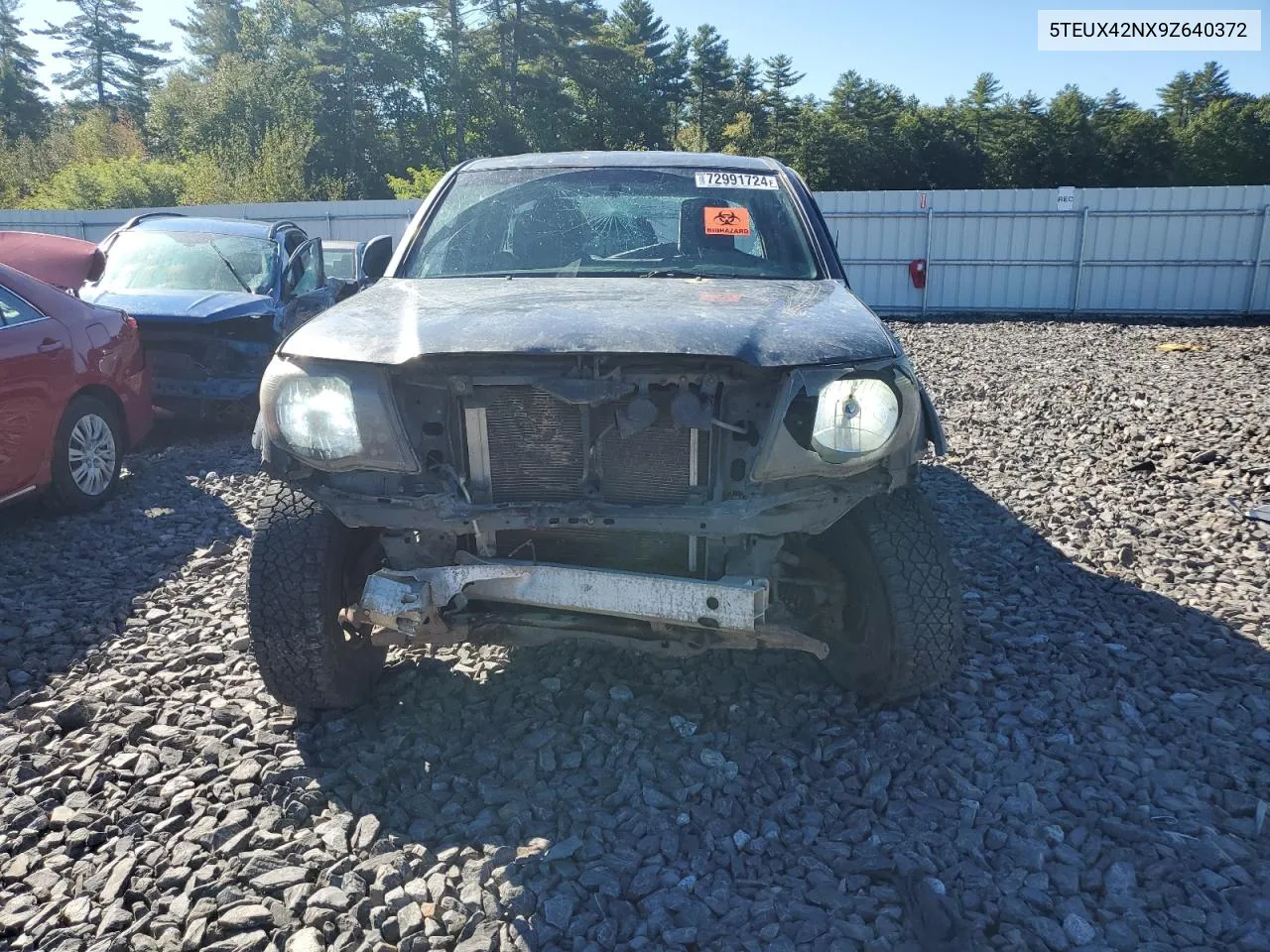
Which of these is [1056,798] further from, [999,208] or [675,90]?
[675,90]

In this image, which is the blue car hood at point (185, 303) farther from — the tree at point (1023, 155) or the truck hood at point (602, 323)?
the tree at point (1023, 155)

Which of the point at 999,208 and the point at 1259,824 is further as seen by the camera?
the point at 999,208

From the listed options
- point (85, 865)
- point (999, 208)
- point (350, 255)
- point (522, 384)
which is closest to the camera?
point (85, 865)

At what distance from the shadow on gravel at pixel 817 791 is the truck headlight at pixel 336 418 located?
3.15ft

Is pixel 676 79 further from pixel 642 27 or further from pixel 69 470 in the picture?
pixel 69 470

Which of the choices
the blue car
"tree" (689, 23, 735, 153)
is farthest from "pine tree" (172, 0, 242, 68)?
the blue car

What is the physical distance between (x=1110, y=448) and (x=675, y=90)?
48.6 meters

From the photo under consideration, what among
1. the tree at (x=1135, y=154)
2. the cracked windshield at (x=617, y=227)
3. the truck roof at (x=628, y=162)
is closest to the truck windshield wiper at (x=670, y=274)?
the cracked windshield at (x=617, y=227)

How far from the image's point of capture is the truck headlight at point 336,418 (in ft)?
8.56

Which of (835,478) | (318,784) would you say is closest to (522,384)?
(835,478)

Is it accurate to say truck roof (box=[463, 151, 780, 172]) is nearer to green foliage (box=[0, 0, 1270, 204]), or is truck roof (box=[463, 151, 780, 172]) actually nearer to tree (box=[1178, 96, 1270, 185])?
green foliage (box=[0, 0, 1270, 204])

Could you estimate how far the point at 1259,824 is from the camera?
2527 millimetres

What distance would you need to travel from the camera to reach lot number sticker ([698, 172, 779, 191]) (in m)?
4.02

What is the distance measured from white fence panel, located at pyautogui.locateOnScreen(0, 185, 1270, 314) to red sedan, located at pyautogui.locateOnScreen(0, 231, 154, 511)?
38.4 feet
